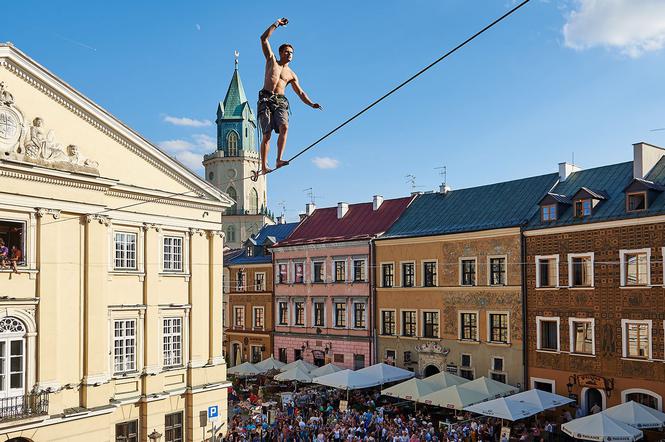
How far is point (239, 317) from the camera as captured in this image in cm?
5109

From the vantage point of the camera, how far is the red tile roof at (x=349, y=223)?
42.9 meters

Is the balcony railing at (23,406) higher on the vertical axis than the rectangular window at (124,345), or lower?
lower

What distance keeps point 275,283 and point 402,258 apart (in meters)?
11.7

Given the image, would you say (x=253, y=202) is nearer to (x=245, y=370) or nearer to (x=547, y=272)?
(x=245, y=370)

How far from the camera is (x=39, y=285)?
23.6 m

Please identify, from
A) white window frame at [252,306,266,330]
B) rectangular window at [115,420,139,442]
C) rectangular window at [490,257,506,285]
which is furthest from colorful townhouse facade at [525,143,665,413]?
white window frame at [252,306,266,330]

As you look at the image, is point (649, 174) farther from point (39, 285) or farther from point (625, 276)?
point (39, 285)

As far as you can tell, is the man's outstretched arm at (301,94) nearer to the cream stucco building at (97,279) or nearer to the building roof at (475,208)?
the cream stucco building at (97,279)

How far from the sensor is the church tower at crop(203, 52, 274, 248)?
90.1m

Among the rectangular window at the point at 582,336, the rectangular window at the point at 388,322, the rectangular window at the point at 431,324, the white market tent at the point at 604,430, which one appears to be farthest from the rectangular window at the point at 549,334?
the rectangular window at the point at 388,322

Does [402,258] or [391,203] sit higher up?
[391,203]

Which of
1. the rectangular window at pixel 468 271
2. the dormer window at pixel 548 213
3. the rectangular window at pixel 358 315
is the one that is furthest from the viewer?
the rectangular window at pixel 358 315

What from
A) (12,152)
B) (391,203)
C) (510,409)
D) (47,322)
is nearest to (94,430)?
(47,322)

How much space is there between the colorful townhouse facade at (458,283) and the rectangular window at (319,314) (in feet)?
15.2
